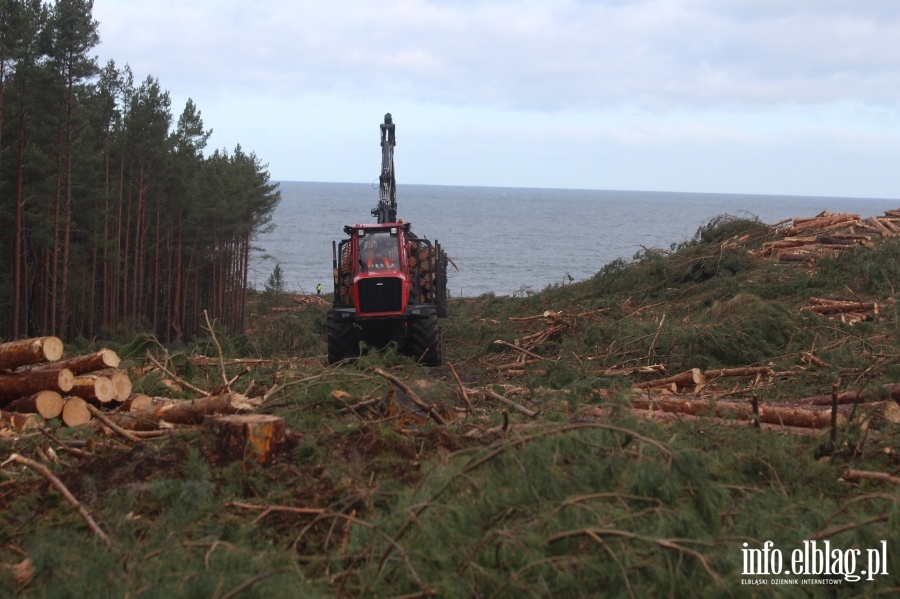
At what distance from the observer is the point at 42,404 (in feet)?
27.7

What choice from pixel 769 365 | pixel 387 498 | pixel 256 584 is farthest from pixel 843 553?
pixel 769 365

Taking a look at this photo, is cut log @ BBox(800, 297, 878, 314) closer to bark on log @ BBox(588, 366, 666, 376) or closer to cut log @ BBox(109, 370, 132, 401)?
bark on log @ BBox(588, 366, 666, 376)

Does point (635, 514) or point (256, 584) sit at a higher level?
point (635, 514)

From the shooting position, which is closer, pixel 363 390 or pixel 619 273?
pixel 363 390

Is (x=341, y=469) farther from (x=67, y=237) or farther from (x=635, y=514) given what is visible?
(x=67, y=237)

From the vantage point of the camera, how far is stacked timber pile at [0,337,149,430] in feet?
28.1

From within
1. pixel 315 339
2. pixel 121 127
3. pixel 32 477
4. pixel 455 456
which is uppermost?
pixel 121 127

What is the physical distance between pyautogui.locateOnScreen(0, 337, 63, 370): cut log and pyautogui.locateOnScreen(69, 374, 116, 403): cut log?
43 cm

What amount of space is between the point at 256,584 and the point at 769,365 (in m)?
9.58

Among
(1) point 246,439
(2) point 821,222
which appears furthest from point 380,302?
(2) point 821,222

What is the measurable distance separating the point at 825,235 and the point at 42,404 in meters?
19.1

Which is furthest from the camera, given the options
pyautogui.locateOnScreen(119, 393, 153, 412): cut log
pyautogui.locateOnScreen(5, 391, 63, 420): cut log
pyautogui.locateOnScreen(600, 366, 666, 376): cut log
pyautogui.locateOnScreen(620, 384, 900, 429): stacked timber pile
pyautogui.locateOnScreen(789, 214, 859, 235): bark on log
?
pyautogui.locateOnScreen(789, 214, 859, 235): bark on log

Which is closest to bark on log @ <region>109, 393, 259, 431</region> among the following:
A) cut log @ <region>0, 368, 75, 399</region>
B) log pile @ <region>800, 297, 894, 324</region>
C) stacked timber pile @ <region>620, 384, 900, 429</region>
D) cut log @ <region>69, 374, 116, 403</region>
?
cut log @ <region>69, 374, 116, 403</region>

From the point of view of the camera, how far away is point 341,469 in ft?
19.4
